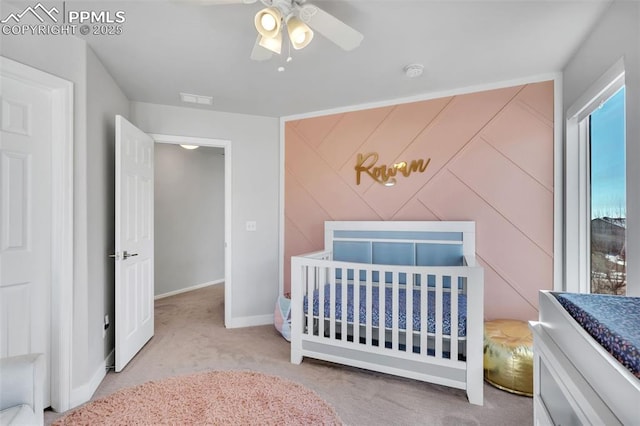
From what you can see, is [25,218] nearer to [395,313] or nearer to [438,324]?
[395,313]

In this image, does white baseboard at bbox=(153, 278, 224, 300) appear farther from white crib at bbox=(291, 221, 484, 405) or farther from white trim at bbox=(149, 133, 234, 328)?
white crib at bbox=(291, 221, 484, 405)

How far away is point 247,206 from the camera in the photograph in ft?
10.9

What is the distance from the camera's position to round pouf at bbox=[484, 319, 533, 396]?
74.2 inches

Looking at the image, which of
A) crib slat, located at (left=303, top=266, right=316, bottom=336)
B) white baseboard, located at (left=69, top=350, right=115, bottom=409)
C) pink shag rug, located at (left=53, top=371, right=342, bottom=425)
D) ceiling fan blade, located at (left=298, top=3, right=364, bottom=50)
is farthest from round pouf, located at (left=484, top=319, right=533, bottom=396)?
white baseboard, located at (left=69, top=350, right=115, bottom=409)

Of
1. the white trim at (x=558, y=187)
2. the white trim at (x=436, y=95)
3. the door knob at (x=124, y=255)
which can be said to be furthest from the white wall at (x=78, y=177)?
the white trim at (x=558, y=187)

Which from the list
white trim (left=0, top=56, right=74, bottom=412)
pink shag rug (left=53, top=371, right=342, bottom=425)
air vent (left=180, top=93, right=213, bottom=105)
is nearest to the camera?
pink shag rug (left=53, top=371, right=342, bottom=425)

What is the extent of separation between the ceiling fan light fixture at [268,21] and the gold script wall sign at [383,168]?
1.84 metres

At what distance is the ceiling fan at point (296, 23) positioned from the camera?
1302 mm

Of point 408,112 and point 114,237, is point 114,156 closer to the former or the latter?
point 114,237

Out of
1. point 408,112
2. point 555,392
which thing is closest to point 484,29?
point 408,112

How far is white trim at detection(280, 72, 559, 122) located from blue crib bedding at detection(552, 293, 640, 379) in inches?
83.0

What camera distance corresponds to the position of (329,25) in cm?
140

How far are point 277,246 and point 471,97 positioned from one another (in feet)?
8.07
